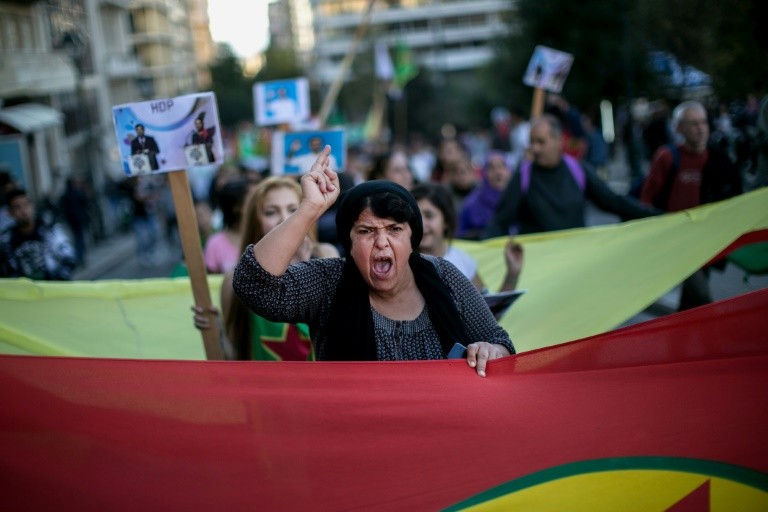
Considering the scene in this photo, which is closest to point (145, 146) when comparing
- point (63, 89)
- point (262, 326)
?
point (262, 326)

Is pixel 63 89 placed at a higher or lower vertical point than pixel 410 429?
higher

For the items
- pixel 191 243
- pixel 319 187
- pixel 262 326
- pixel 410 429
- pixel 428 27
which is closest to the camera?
pixel 410 429

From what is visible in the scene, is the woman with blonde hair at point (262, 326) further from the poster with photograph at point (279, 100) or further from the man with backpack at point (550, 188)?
the poster with photograph at point (279, 100)

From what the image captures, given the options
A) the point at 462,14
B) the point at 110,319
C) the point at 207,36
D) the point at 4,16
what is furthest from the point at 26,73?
the point at 207,36

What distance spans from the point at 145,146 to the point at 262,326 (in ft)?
3.18

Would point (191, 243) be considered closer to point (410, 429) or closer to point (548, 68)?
point (410, 429)

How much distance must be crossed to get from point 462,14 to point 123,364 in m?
127

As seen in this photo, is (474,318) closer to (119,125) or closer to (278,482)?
(278,482)

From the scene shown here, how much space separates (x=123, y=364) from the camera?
3023mm

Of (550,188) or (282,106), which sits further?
(282,106)

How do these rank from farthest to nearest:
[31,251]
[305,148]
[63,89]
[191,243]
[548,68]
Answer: [63,89]
[548,68]
[31,251]
[305,148]
[191,243]

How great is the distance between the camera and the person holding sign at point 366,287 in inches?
122

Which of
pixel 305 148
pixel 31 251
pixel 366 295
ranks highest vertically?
pixel 305 148

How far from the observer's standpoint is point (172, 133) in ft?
14.1
